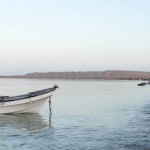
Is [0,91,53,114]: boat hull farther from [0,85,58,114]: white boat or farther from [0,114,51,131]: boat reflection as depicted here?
[0,114,51,131]: boat reflection

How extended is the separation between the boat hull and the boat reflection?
23.9 inches

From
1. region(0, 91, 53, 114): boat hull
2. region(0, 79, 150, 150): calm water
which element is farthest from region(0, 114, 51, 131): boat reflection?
region(0, 91, 53, 114): boat hull

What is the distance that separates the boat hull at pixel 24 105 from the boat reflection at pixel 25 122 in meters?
0.61

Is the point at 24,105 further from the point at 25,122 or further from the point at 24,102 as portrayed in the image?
the point at 25,122

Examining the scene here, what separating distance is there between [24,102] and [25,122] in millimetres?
3242

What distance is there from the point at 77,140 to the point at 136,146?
3.01 metres

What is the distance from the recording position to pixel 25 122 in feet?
80.8

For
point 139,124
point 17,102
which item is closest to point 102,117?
point 139,124

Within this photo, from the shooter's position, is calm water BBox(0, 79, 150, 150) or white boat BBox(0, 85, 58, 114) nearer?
calm water BBox(0, 79, 150, 150)

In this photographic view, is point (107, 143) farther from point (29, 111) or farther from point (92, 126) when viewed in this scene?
point (29, 111)

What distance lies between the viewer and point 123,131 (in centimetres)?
2028

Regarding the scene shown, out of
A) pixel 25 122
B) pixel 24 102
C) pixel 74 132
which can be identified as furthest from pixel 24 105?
pixel 74 132

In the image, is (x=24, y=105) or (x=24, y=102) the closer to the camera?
(x=24, y=102)

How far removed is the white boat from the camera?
27.3 metres
